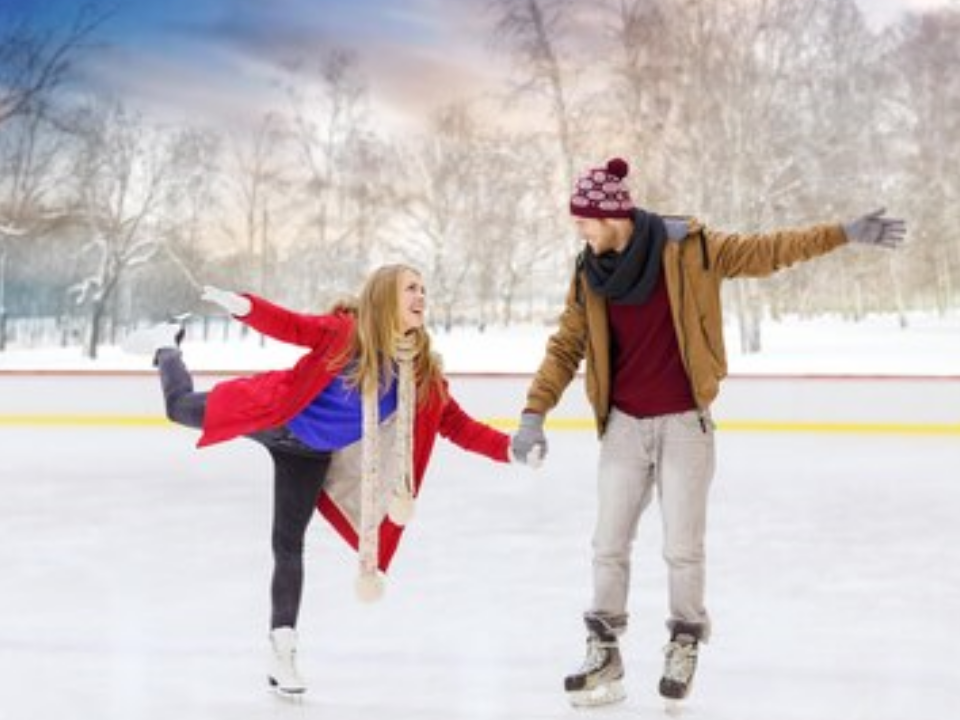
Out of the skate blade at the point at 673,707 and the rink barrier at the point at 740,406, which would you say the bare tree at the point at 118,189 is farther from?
the skate blade at the point at 673,707

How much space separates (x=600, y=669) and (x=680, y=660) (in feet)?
0.57

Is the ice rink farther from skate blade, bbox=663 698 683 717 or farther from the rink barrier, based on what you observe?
the rink barrier

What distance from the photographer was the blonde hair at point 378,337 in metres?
2.95

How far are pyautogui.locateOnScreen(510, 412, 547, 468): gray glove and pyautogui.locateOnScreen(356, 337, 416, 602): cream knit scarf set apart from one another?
0.23 meters

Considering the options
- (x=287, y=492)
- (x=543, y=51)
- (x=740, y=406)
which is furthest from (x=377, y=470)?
(x=543, y=51)

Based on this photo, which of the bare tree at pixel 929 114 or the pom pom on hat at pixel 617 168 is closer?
the pom pom on hat at pixel 617 168

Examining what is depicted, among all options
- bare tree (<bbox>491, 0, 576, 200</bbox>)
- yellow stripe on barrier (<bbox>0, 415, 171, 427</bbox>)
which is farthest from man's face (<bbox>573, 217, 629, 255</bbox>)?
bare tree (<bbox>491, 0, 576, 200</bbox>)

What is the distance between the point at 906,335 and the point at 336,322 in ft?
72.2

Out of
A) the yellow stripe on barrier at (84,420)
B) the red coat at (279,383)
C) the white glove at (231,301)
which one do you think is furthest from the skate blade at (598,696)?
the yellow stripe on barrier at (84,420)

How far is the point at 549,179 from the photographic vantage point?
22.1m

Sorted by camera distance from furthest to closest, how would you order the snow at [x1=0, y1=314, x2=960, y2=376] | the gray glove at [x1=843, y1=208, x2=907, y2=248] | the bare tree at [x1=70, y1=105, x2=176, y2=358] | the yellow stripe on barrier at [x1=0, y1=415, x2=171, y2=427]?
the bare tree at [x1=70, y1=105, x2=176, y2=358] < the snow at [x1=0, y1=314, x2=960, y2=376] < the yellow stripe on barrier at [x1=0, y1=415, x2=171, y2=427] < the gray glove at [x1=843, y1=208, x2=907, y2=248]

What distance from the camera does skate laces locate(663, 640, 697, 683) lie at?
301 centimetres

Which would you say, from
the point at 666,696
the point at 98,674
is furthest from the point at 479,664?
the point at 98,674

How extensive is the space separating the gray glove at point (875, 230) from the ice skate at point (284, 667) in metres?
1.48
